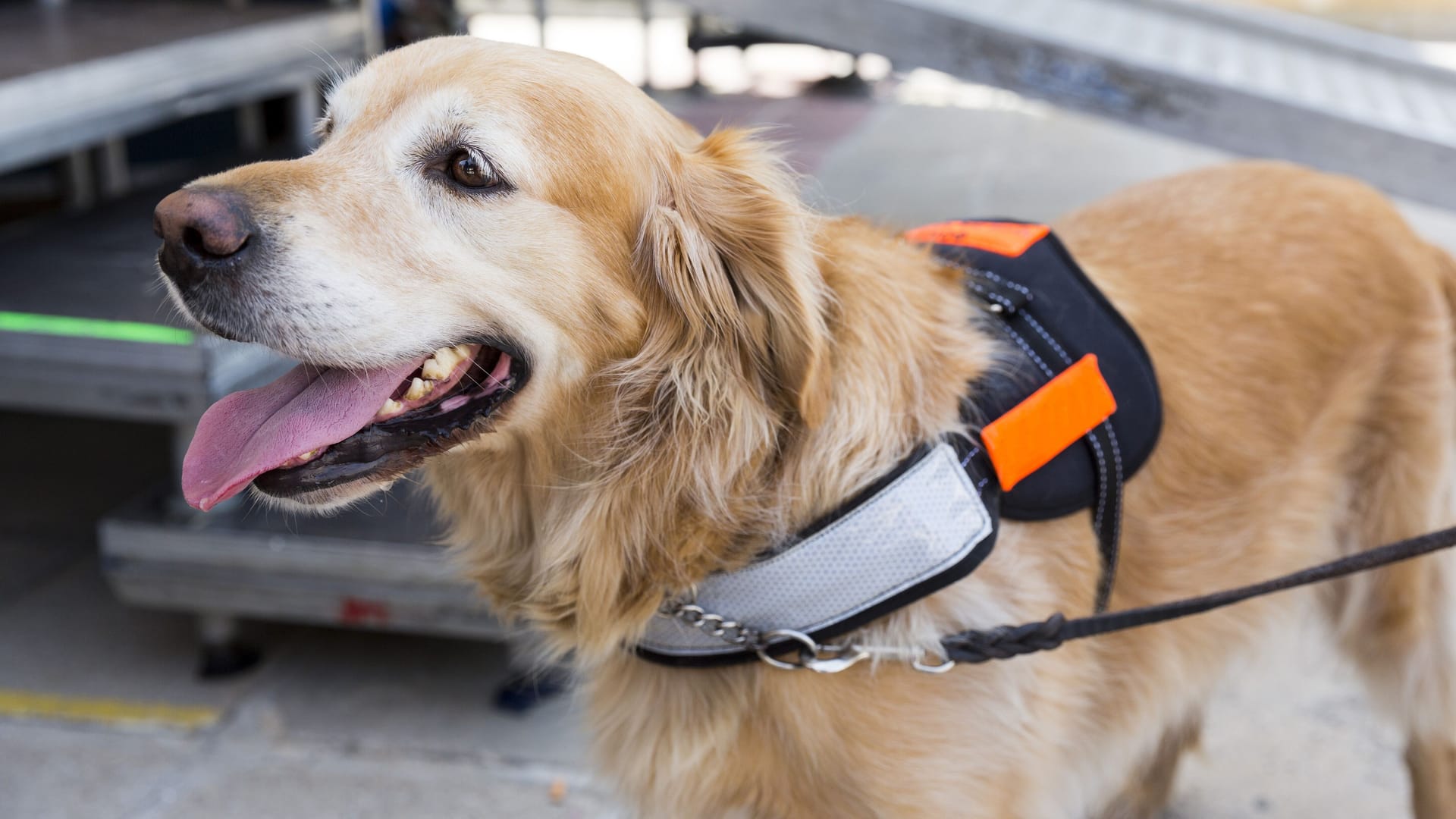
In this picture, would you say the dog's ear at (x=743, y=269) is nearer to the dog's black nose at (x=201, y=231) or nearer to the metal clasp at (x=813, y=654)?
the metal clasp at (x=813, y=654)

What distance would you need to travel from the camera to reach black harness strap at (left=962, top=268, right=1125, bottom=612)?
204 cm

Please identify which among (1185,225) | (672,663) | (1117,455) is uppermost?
(1185,225)

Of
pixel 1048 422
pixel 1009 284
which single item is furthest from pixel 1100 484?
pixel 1009 284

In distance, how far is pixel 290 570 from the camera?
120 inches

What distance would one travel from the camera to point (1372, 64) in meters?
5.05

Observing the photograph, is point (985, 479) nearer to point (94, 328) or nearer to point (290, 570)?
point (290, 570)

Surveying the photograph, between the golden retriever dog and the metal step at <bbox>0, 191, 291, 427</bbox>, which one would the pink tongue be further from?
the metal step at <bbox>0, 191, 291, 427</bbox>

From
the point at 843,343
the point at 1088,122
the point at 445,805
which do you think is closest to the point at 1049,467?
the point at 843,343

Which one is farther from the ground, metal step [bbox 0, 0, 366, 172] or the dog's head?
the dog's head

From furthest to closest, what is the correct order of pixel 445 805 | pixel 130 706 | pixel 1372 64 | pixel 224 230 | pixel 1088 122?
pixel 1088 122, pixel 1372 64, pixel 130 706, pixel 445 805, pixel 224 230

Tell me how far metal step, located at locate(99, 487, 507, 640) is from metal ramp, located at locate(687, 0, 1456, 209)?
2.25m

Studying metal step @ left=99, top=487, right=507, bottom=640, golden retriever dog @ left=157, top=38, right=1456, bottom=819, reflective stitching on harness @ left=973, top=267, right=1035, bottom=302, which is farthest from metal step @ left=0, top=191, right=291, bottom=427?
reflective stitching on harness @ left=973, top=267, right=1035, bottom=302

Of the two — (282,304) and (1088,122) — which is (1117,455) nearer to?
(282,304)

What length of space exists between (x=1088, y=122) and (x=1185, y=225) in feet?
26.0
